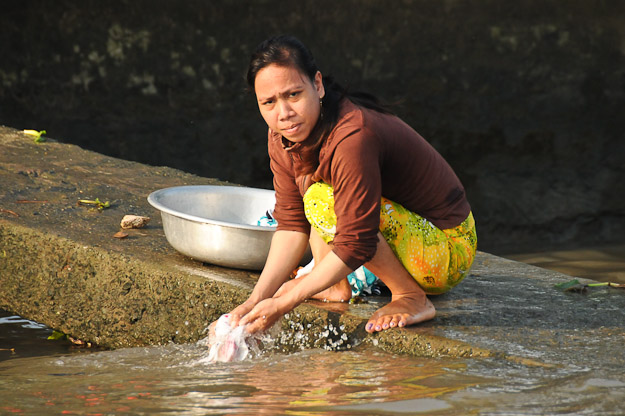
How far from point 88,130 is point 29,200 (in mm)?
2361

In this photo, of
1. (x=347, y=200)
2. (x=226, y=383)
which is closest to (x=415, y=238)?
(x=347, y=200)

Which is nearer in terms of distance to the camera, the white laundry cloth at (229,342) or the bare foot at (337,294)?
the white laundry cloth at (229,342)

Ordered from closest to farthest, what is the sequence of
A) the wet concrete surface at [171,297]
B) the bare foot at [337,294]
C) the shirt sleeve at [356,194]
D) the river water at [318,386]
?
the river water at [318,386], the shirt sleeve at [356,194], the wet concrete surface at [171,297], the bare foot at [337,294]

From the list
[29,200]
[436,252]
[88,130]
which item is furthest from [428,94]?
[436,252]

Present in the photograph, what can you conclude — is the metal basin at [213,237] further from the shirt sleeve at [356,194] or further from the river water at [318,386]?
the shirt sleeve at [356,194]

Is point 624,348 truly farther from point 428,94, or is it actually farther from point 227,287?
point 428,94

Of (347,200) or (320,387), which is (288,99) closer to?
(347,200)

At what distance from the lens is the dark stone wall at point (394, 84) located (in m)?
6.32

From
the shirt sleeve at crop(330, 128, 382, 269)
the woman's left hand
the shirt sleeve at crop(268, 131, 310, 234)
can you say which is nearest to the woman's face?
the shirt sleeve at crop(330, 128, 382, 269)

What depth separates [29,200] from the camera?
424cm

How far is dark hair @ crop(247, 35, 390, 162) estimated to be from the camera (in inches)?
104

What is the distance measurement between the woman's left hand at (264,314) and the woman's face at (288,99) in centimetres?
54

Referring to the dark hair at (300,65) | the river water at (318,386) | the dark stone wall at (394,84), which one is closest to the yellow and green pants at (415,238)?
the dark hair at (300,65)

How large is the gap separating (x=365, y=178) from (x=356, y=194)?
0.06m
